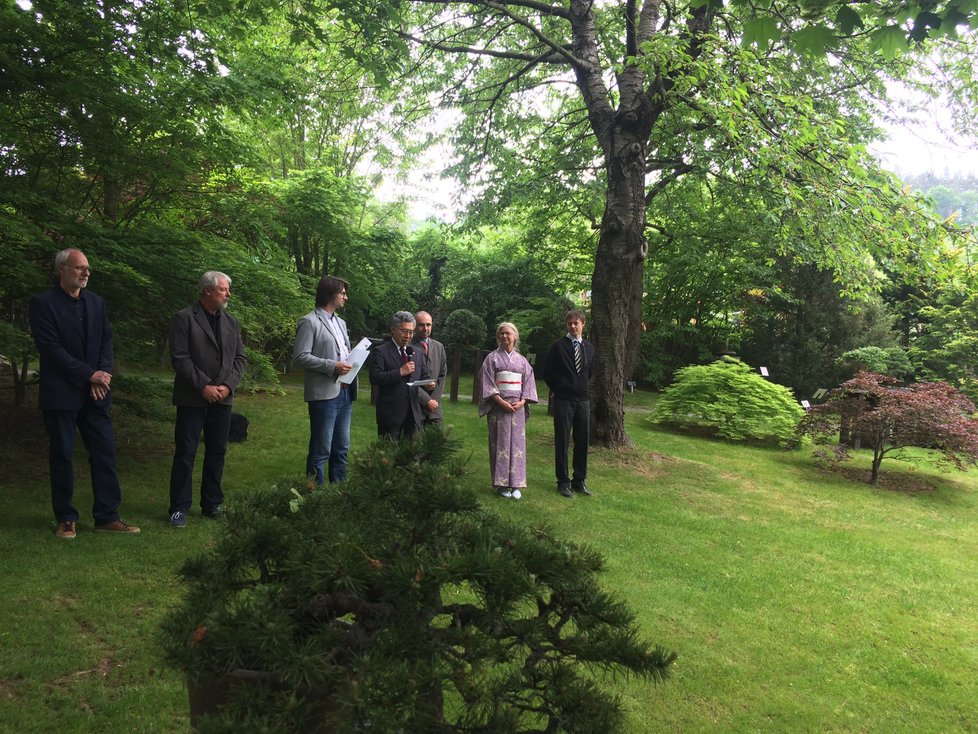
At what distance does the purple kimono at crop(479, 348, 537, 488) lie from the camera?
660cm

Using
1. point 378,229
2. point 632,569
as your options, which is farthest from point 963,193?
point 632,569

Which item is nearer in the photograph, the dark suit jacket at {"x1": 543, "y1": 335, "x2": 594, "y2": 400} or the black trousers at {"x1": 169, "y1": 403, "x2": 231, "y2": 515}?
the black trousers at {"x1": 169, "y1": 403, "x2": 231, "y2": 515}

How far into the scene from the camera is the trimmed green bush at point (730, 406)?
12109 mm

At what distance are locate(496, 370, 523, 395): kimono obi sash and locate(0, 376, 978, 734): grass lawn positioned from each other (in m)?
1.13

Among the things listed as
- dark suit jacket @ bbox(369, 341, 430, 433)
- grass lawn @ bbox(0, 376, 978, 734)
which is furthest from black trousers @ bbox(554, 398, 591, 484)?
dark suit jacket @ bbox(369, 341, 430, 433)

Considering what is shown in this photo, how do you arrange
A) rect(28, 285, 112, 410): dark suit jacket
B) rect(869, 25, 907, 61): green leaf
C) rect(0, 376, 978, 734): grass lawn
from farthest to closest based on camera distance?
rect(28, 285, 112, 410): dark suit jacket < rect(869, 25, 907, 61): green leaf < rect(0, 376, 978, 734): grass lawn

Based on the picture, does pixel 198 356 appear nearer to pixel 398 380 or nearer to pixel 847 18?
pixel 398 380

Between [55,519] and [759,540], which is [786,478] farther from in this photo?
[55,519]

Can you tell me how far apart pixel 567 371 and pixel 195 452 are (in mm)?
3787

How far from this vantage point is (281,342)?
51.9ft

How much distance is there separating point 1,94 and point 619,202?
700 centimetres

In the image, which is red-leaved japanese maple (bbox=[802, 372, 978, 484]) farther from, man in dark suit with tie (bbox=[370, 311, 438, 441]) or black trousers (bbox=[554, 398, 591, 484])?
man in dark suit with tie (bbox=[370, 311, 438, 441])

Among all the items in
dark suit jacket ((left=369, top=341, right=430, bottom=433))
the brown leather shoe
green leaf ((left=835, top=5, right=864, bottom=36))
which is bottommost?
the brown leather shoe

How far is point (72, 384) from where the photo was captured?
421 cm
